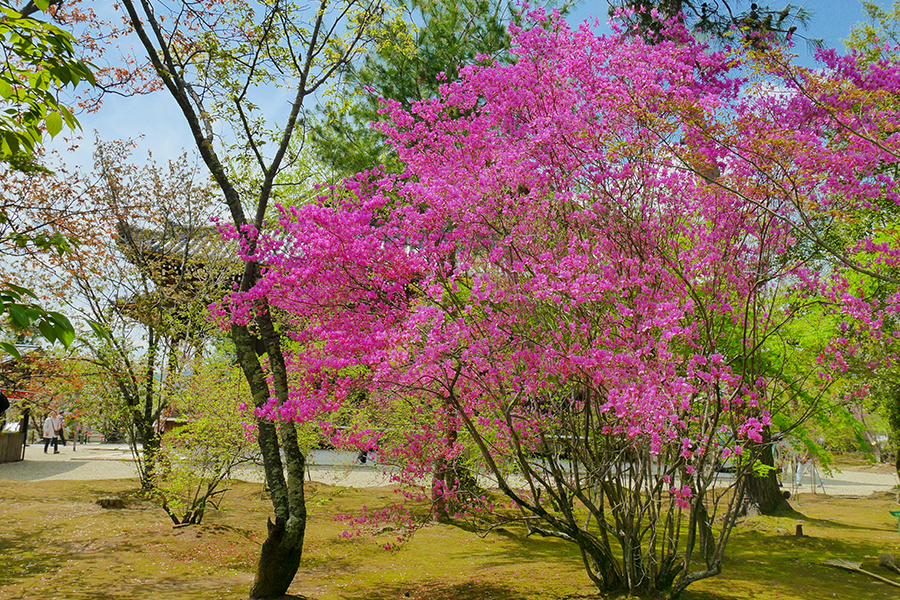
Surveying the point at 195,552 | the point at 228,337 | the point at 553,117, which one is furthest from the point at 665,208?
the point at 228,337

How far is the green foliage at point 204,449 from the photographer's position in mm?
10016

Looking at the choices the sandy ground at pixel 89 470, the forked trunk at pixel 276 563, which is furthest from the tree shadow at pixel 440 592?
the sandy ground at pixel 89 470

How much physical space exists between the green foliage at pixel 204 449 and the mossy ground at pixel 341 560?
0.51 meters

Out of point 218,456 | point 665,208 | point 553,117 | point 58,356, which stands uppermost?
point 553,117

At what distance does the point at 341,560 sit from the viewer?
8930 mm

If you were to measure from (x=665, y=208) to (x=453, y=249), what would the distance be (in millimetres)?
2176

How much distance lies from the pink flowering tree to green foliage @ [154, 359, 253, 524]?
4.63m

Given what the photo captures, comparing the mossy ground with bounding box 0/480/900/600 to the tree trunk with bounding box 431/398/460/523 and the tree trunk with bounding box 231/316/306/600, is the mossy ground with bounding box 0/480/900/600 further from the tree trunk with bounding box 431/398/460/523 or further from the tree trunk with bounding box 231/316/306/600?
the tree trunk with bounding box 431/398/460/523

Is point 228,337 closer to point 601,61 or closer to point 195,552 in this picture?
point 195,552

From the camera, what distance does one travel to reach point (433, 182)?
6.16 meters

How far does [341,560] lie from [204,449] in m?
3.27

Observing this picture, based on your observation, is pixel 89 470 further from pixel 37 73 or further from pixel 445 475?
pixel 37 73

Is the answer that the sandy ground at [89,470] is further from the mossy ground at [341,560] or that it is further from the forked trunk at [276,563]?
the forked trunk at [276,563]

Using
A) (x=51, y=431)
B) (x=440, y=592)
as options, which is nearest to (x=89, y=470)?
(x=51, y=431)
